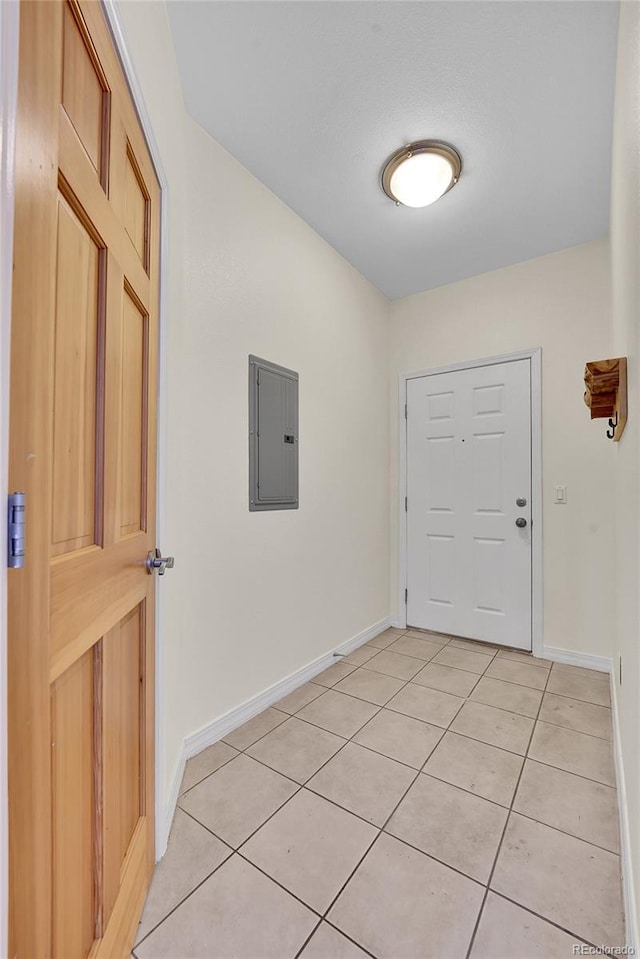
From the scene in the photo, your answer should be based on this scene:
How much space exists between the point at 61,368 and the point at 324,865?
151 centimetres

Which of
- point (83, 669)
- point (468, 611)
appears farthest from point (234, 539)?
point (468, 611)

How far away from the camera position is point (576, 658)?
103 inches

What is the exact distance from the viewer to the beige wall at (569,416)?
8.43 ft

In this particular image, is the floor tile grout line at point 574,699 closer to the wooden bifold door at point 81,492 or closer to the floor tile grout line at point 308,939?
the floor tile grout line at point 308,939

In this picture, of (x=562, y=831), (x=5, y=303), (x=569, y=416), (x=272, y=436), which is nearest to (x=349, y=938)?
(x=562, y=831)

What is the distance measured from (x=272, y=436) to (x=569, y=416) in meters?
1.98

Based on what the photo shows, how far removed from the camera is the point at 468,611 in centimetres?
304

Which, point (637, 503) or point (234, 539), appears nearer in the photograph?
point (637, 503)

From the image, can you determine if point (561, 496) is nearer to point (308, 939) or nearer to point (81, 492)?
point (308, 939)

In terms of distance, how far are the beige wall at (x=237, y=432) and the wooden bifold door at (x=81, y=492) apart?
22 cm

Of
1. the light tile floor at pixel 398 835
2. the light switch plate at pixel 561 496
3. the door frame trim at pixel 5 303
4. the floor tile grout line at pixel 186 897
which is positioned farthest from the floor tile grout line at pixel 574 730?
the door frame trim at pixel 5 303

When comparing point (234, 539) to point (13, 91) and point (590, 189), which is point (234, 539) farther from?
point (590, 189)

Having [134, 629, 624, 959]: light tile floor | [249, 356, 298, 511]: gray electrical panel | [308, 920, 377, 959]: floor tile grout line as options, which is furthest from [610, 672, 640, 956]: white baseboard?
[249, 356, 298, 511]: gray electrical panel

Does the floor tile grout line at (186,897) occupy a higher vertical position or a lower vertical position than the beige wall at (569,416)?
lower
